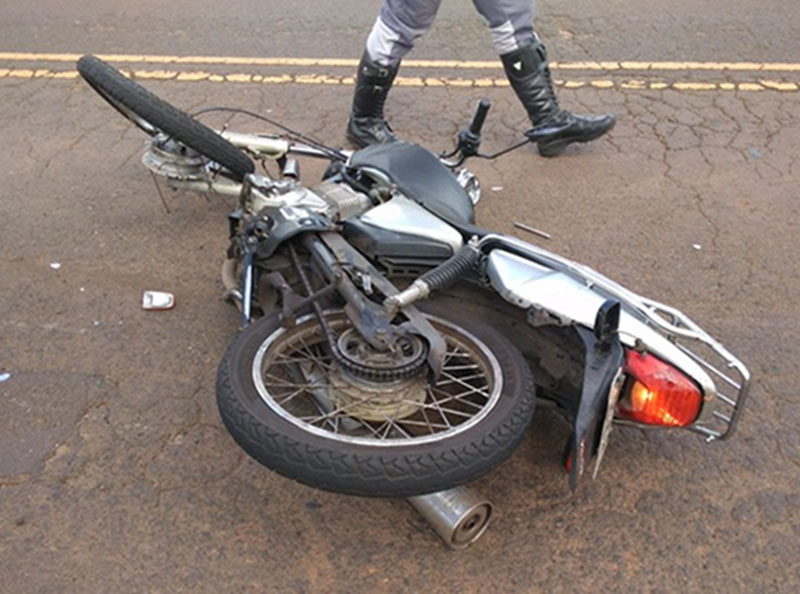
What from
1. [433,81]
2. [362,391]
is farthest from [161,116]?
[433,81]

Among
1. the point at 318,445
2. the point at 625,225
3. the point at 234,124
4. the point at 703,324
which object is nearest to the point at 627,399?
the point at 318,445

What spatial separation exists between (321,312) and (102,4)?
6.29 m

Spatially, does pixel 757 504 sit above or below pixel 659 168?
above

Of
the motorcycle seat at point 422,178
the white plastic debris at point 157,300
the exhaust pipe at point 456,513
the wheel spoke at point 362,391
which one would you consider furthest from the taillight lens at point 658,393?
the white plastic debris at point 157,300

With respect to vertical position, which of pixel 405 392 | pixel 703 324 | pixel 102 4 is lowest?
pixel 102 4

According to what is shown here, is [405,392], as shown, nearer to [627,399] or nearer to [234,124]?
[627,399]

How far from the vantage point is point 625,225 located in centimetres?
436

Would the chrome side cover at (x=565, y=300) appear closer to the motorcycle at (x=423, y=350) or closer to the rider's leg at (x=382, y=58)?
the motorcycle at (x=423, y=350)

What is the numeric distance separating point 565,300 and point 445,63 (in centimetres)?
429

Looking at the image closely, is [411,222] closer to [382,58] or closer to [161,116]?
[161,116]

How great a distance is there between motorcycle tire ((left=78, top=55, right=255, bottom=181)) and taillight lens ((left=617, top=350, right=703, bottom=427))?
1.90 metres

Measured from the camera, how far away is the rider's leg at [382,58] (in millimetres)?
4723

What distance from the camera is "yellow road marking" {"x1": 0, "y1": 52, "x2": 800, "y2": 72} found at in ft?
21.0

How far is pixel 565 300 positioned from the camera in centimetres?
260
